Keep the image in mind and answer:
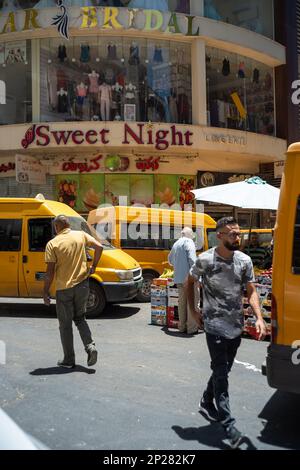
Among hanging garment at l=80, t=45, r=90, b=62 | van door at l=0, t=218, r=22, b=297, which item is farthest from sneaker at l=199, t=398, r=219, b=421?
hanging garment at l=80, t=45, r=90, b=62

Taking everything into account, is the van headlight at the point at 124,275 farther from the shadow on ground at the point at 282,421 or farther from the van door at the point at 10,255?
the shadow on ground at the point at 282,421

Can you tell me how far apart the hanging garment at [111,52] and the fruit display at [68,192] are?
509 cm

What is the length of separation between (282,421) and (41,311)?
694 centimetres

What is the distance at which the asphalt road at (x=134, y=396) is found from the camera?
3.87m

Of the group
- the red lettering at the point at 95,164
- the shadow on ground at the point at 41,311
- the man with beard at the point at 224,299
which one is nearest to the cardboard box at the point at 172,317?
the shadow on ground at the point at 41,311

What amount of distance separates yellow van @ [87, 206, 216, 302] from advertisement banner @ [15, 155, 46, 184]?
589 centimetres

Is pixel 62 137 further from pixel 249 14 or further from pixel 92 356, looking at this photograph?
pixel 92 356

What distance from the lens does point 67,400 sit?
470 cm

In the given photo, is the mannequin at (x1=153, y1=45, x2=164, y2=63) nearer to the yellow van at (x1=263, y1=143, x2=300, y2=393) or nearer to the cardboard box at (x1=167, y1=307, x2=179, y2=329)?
the cardboard box at (x1=167, y1=307, x2=179, y2=329)

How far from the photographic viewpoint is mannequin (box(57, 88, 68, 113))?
1877 centimetres

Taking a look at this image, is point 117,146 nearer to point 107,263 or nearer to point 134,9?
point 134,9

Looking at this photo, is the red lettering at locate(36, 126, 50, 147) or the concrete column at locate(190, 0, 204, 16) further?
the concrete column at locate(190, 0, 204, 16)

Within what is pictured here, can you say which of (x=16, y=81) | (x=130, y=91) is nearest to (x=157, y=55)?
(x=130, y=91)

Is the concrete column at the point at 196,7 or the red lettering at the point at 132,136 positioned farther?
the concrete column at the point at 196,7
